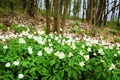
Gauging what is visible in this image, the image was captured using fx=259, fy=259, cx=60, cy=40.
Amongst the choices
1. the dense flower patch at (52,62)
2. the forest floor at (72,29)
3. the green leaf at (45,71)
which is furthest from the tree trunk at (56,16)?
the forest floor at (72,29)

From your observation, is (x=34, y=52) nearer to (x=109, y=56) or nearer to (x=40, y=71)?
(x=40, y=71)

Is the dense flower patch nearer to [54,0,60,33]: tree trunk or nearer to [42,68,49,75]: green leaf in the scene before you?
[42,68,49,75]: green leaf

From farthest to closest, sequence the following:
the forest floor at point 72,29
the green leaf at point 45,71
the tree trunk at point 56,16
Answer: the forest floor at point 72,29
the tree trunk at point 56,16
the green leaf at point 45,71

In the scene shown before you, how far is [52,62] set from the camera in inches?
189

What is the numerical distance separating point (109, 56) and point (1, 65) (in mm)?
Answer: 2296

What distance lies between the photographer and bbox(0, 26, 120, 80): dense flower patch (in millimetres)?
4656

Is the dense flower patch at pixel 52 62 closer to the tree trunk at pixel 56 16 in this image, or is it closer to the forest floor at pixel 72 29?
the tree trunk at pixel 56 16

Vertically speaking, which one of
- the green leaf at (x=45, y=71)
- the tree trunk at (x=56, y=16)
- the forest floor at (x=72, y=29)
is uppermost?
the tree trunk at (x=56, y=16)

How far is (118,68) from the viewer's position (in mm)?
5434

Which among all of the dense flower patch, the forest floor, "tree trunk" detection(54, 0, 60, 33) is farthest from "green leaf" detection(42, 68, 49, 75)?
the forest floor

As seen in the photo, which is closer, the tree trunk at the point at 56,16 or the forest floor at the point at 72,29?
the tree trunk at the point at 56,16

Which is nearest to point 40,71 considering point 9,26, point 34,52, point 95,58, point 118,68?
point 34,52

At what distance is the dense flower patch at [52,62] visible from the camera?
4656mm

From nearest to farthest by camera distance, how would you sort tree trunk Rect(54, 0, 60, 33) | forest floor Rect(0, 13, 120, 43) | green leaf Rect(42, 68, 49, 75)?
green leaf Rect(42, 68, 49, 75)
tree trunk Rect(54, 0, 60, 33)
forest floor Rect(0, 13, 120, 43)
